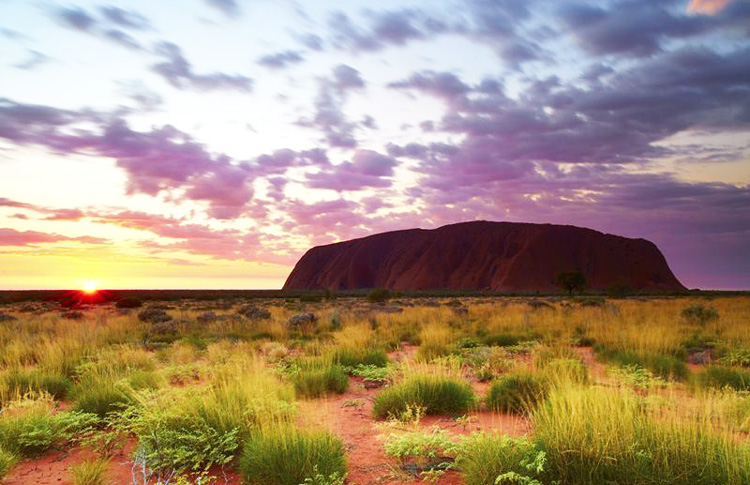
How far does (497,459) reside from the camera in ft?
12.9

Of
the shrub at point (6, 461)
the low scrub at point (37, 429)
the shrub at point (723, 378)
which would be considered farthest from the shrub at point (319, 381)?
the shrub at point (723, 378)

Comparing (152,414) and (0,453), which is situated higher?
(152,414)

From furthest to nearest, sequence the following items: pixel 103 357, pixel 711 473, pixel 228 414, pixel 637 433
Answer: pixel 103 357
pixel 228 414
pixel 637 433
pixel 711 473

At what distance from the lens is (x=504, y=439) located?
4.12 m

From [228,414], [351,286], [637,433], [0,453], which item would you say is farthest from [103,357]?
[351,286]

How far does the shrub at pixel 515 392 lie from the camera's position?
6519 millimetres

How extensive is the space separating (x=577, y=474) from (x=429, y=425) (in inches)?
100

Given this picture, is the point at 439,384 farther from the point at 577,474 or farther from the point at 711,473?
the point at 711,473

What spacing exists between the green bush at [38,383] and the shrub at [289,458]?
5397 mm

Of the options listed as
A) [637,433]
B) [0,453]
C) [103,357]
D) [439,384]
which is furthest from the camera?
[103,357]

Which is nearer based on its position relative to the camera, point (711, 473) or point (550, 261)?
point (711, 473)

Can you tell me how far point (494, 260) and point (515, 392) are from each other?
376 ft

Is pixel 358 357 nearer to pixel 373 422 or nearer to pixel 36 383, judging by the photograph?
pixel 373 422

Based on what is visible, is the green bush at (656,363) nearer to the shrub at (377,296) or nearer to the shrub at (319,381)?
the shrub at (319,381)
